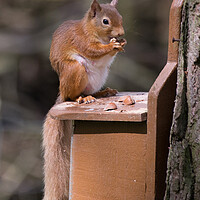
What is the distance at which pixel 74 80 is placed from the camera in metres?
2.21

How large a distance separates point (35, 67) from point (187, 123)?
2.53 meters

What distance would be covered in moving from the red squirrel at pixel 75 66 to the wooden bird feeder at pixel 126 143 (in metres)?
0.25

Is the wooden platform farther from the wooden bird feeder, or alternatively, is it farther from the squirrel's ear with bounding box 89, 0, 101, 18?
the squirrel's ear with bounding box 89, 0, 101, 18

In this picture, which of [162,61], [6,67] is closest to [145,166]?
[162,61]

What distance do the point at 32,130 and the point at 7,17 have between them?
3.15 feet

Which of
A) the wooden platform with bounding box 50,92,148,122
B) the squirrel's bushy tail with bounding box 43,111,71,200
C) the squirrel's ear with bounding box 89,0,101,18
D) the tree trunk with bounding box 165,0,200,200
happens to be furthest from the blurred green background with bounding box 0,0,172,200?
the tree trunk with bounding box 165,0,200,200

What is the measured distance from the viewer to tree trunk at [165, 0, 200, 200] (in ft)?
4.83

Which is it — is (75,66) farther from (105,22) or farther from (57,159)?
(57,159)

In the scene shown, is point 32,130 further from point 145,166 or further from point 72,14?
point 145,166

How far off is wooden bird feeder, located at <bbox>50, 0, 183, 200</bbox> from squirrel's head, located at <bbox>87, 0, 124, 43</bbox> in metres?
0.47

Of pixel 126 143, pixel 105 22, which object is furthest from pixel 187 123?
pixel 105 22

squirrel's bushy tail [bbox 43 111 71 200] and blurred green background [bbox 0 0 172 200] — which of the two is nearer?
squirrel's bushy tail [bbox 43 111 71 200]

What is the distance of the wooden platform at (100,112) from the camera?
5.46 feet

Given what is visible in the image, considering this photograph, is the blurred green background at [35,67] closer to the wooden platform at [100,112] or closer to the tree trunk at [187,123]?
the wooden platform at [100,112]
